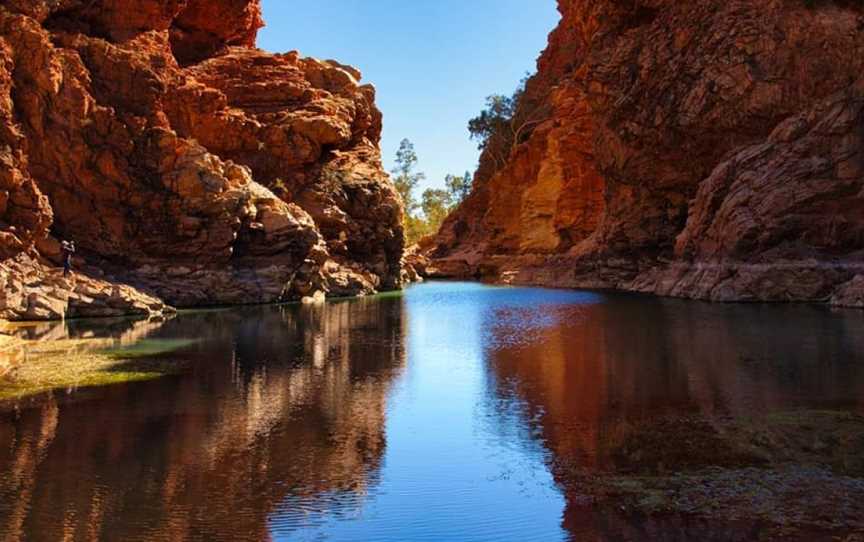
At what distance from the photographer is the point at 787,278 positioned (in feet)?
123

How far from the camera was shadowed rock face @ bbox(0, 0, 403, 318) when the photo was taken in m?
37.9

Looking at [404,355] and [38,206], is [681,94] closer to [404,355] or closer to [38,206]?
[404,355]

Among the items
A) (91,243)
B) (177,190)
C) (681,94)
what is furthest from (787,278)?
(91,243)

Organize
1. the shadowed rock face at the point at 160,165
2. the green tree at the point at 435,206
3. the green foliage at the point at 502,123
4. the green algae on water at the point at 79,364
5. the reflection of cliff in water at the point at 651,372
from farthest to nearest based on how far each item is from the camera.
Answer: the green tree at the point at 435,206
the green foliage at the point at 502,123
the shadowed rock face at the point at 160,165
the green algae on water at the point at 79,364
the reflection of cliff in water at the point at 651,372

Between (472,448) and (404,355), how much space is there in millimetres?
10864

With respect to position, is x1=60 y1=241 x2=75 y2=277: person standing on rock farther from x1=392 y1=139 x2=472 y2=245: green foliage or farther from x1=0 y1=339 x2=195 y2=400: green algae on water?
x1=392 y1=139 x2=472 y2=245: green foliage

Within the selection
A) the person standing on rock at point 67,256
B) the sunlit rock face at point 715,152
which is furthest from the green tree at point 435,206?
the person standing on rock at point 67,256

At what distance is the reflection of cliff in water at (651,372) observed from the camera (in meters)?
12.6

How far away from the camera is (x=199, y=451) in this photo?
1134 cm

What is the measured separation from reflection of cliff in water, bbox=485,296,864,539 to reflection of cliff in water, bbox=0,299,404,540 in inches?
116

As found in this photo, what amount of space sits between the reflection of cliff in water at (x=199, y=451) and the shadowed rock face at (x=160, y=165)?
19.1 meters

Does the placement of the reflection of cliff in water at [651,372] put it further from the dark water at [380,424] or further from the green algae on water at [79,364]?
the green algae on water at [79,364]

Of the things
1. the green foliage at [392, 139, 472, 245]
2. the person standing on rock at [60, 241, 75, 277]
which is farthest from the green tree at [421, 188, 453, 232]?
the person standing on rock at [60, 241, 75, 277]

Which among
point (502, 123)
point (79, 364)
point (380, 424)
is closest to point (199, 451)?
point (380, 424)
